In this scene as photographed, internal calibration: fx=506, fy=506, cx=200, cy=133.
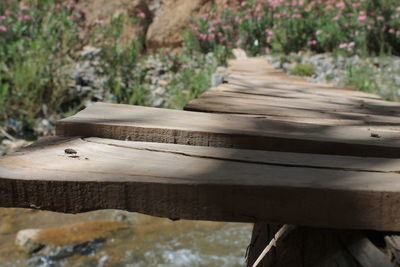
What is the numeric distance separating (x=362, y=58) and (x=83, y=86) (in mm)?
3976

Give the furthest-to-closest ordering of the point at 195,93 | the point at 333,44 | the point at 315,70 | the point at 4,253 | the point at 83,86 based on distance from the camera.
→ 1. the point at 333,44
2. the point at 315,70
3. the point at 83,86
4. the point at 195,93
5. the point at 4,253

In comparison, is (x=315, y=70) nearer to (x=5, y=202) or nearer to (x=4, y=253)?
(x=4, y=253)

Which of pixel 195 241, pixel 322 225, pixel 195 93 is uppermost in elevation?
pixel 322 225

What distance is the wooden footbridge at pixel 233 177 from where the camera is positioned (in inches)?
28.5

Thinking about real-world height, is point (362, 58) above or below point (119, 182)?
below

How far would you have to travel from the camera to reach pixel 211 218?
75 centimetres

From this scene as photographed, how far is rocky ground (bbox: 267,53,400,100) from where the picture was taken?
4.90 metres

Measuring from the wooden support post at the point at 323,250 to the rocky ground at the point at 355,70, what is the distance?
12.3 feet

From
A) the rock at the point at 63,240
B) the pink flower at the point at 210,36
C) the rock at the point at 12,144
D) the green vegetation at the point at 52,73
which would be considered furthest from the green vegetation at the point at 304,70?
the rock at the point at 63,240

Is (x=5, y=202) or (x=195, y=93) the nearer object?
(x=5, y=202)

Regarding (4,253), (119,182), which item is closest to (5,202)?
(119,182)

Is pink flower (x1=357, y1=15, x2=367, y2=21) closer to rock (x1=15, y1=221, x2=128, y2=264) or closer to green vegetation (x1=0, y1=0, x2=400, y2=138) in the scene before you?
green vegetation (x1=0, y1=0, x2=400, y2=138)

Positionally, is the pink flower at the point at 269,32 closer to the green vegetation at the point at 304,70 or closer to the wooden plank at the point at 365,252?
the green vegetation at the point at 304,70

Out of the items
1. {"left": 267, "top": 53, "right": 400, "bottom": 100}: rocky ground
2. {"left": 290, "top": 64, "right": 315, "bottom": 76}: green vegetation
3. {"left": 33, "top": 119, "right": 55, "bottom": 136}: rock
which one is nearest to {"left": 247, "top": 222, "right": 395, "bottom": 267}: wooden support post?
{"left": 33, "top": 119, "right": 55, "bottom": 136}: rock
